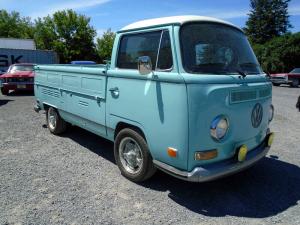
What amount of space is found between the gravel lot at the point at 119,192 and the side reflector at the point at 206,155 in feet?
2.24

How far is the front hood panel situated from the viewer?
334 centimetres

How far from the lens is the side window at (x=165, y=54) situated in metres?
3.66

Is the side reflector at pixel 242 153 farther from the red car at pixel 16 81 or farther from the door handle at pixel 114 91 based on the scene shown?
the red car at pixel 16 81

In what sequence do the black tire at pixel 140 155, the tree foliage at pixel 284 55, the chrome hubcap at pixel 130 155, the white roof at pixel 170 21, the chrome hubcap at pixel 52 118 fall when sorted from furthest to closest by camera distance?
1. the tree foliage at pixel 284 55
2. the chrome hubcap at pixel 52 118
3. the chrome hubcap at pixel 130 155
4. the black tire at pixel 140 155
5. the white roof at pixel 170 21

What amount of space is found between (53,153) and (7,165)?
2.79 feet

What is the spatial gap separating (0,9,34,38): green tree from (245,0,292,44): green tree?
39.8 metres

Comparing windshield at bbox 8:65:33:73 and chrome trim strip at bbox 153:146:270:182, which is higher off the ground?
windshield at bbox 8:65:33:73

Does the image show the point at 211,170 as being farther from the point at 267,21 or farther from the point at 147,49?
the point at 267,21

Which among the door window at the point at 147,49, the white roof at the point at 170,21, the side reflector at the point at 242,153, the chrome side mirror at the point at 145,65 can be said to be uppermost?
the white roof at the point at 170,21

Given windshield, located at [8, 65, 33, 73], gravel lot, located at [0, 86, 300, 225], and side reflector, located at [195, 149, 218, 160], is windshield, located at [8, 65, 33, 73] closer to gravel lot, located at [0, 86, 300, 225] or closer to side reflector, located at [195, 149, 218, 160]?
gravel lot, located at [0, 86, 300, 225]

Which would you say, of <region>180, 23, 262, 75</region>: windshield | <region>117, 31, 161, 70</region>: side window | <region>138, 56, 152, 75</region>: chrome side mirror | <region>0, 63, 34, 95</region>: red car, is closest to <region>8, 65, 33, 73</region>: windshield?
<region>0, 63, 34, 95</region>: red car

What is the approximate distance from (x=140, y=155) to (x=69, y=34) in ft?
145

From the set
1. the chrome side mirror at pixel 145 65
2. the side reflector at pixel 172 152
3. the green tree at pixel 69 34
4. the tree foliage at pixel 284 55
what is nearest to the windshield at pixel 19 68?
the chrome side mirror at pixel 145 65

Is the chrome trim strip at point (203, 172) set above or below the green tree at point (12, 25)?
below
